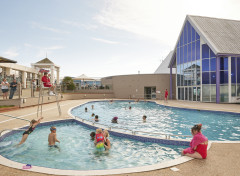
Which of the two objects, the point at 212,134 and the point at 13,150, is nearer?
the point at 13,150

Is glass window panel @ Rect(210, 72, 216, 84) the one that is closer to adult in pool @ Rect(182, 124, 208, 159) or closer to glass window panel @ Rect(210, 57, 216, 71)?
glass window panel @ Rect(210, 57, 216, 71)

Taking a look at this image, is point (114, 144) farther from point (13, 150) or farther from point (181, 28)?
point (181, 28)

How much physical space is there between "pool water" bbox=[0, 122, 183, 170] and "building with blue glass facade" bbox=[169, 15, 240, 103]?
1794 cm

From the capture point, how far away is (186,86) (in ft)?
83.1

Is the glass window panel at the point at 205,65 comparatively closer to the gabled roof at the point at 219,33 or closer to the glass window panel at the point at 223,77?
the glass window panel at the point at 223,77

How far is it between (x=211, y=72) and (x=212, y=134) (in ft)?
48.9

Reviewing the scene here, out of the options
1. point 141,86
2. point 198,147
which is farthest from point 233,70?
point 198,147

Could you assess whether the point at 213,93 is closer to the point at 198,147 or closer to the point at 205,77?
the point at 205,77

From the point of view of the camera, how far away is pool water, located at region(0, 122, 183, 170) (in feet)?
18.0

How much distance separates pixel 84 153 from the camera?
6500mm

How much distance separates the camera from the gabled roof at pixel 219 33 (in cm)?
2064

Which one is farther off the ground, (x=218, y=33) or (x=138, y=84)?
(x=218, y=33)

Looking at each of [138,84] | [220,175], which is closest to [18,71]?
[138,84]

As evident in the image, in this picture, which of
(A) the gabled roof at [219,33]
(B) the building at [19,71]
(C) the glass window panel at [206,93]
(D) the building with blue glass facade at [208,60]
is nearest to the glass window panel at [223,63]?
(D) the building with blue glass facade at [208,60]
